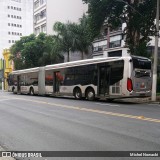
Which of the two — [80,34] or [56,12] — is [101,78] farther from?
[56,12]

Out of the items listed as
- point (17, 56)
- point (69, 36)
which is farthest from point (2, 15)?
point (69, 36)

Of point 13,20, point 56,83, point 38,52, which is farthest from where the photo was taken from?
point 13,20

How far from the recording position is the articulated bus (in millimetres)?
19391

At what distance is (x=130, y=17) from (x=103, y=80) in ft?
24.9

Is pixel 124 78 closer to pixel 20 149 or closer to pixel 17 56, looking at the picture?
pixel 20 149

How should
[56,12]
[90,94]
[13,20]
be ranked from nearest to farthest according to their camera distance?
[90,94] → [56,12] → [13,20]

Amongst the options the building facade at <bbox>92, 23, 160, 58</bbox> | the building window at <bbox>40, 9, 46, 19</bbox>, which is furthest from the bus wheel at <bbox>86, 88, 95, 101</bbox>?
the building window at <bbox>40, 9, 46, 19</bbox>

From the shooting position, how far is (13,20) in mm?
118375

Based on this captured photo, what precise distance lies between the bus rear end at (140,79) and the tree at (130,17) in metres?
3.29

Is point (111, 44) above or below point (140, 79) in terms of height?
above

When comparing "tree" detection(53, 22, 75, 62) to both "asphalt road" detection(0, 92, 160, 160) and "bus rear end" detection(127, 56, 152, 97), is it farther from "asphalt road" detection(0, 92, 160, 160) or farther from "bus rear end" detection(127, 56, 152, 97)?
"asphalt road" detection(0, 92, 160, 160)

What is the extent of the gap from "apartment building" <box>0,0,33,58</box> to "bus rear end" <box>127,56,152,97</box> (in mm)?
99641

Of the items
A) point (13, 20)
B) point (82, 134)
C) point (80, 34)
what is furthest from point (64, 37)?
point (13, 20)

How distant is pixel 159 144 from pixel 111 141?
1236mm
